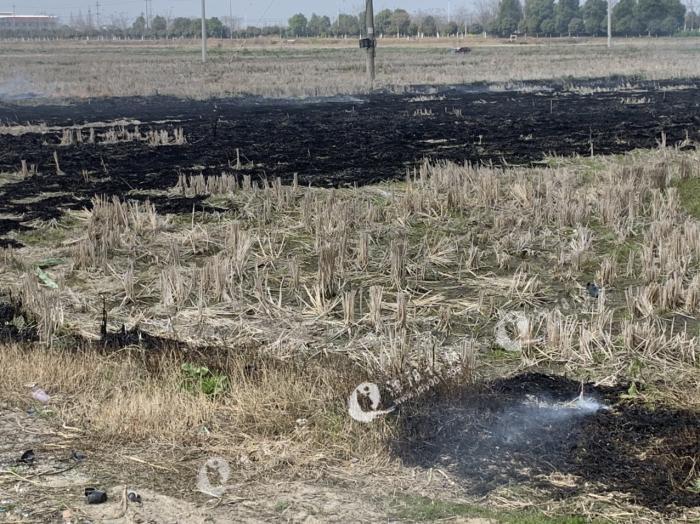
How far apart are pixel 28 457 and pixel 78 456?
0.28 m

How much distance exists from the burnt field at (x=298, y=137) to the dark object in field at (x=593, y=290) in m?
5.41

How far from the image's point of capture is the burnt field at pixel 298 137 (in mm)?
14461

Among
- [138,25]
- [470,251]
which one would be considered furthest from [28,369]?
[138,25]

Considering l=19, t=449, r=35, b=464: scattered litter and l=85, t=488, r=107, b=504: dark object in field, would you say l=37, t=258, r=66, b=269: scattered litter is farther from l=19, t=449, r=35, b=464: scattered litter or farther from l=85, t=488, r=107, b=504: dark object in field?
l=85, t=488, r=107, b=504: dark object in field

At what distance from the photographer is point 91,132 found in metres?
20.5

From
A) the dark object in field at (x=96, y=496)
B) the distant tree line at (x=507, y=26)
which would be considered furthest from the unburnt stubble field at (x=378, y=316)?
the distant tree line at (x=507, y=26)

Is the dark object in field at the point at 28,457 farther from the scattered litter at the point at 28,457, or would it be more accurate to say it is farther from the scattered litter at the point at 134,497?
the scattered litter at the point at 134,497

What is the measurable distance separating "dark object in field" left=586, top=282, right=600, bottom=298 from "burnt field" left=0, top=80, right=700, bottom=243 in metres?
5.41

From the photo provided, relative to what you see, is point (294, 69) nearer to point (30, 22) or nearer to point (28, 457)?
point (28, 457)

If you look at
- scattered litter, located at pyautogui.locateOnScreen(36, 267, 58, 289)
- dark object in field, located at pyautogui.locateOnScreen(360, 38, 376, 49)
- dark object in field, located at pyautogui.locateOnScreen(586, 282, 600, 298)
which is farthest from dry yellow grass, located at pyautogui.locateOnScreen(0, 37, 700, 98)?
dark object in field, located at pyautogui.locateOnScreen(586, 282, 600, 298)

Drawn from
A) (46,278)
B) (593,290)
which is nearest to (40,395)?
(46,278)

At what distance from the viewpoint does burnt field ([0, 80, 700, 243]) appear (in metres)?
14.5

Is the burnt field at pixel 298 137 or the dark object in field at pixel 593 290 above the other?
the burnt field at pixel 298 137

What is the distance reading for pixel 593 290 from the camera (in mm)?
9031
